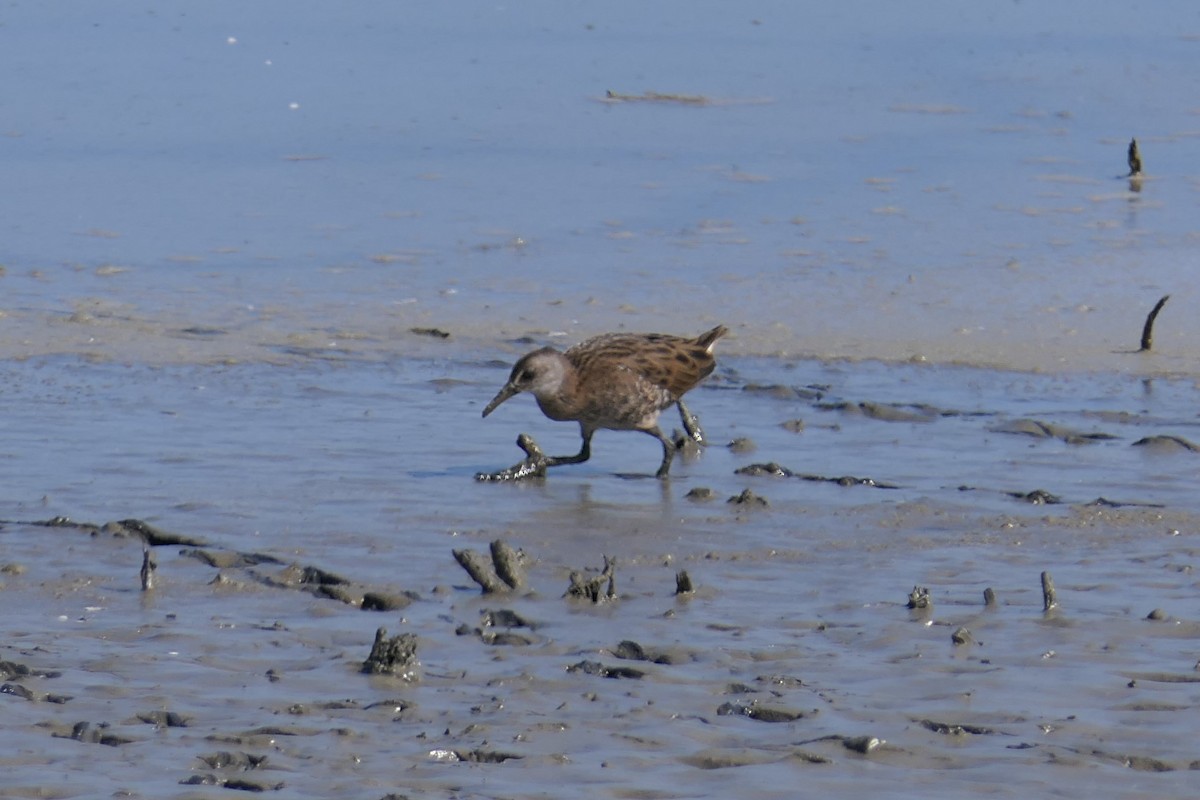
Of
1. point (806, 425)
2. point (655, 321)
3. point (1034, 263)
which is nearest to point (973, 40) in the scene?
point (1034, 263)

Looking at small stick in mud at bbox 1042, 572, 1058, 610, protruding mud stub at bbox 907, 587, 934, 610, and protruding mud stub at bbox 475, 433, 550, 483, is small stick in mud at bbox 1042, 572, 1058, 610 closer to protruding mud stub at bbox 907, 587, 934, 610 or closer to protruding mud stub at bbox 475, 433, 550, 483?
protruding mud stub at bbox 907, 587, 934, 610

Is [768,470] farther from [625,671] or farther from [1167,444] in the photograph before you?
[625,671]

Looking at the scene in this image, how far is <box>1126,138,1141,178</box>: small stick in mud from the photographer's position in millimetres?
17078

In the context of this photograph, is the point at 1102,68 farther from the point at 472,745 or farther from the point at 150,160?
the point at 472,745

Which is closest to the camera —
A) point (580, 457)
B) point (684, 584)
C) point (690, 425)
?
point (684, 584)

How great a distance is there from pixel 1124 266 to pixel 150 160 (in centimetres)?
808

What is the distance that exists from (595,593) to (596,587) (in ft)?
0.07

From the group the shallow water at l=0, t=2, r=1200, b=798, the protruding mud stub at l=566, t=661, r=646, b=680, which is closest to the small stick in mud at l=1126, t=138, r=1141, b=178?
the shallow water at l=0, t=2, r=1200, b=798

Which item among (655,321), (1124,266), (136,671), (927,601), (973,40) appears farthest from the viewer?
(973,40)

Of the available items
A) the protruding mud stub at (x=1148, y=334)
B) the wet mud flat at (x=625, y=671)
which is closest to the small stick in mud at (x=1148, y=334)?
the protruding mud stub at (x=1148, y=334)

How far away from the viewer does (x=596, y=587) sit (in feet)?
24.0

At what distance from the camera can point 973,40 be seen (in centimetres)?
2405

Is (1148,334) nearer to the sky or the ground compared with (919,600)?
nearer to the sky

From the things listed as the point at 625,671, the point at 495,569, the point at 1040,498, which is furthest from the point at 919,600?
the point at 1040,498
